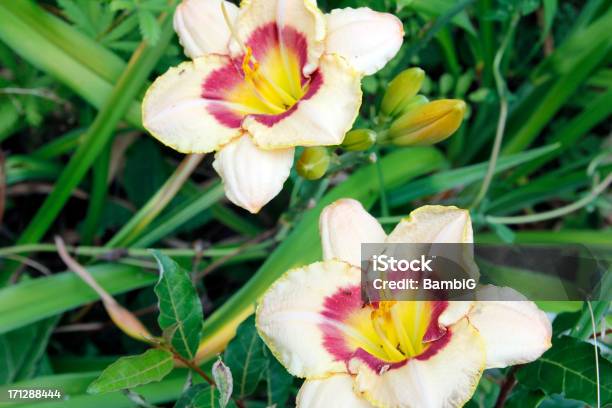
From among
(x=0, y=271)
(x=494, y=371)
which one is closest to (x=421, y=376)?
(x=494, y=371)

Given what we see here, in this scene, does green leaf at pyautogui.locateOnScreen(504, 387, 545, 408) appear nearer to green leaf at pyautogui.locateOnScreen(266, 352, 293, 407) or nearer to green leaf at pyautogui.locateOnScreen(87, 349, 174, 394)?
green leaf at pyautogui.locateOnScreen(266, 352, 293, 407)

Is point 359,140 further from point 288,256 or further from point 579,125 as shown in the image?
point 579,125

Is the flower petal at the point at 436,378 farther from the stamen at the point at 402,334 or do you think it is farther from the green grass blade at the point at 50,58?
the green grass blade at the point at 50,58

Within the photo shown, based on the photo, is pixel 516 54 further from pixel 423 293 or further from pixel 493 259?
pixel 423 293

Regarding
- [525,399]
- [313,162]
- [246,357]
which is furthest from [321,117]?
[525,399]

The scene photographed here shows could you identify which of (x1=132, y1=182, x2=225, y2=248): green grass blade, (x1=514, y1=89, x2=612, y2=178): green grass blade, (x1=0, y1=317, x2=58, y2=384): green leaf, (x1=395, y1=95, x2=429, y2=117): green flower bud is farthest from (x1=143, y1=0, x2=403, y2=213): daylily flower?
(x1=514, y1=89, x2=612, y2=178): green grass blade

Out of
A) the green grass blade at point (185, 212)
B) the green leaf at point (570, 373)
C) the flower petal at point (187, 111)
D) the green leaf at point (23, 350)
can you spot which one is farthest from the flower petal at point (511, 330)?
the green leaf at point (23, 350)

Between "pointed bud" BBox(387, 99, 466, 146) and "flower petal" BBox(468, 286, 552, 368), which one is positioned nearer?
"flower petal" BBox(468, 286, 552, 368)

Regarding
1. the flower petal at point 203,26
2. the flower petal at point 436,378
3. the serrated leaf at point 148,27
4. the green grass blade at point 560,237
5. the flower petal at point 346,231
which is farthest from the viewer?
the green grass blade at point 560,237
